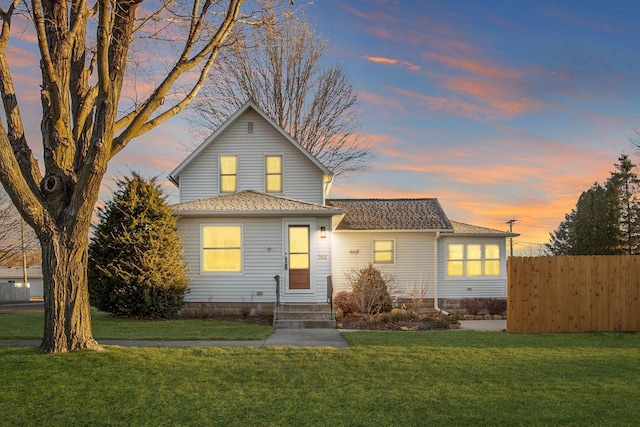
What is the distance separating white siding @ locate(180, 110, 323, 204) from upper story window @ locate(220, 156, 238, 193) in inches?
5.8

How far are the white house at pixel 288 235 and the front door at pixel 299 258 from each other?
0.11 feet

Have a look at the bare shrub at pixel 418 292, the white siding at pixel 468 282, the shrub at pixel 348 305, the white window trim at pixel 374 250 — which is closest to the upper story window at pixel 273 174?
the white window trim at pixel 374 250

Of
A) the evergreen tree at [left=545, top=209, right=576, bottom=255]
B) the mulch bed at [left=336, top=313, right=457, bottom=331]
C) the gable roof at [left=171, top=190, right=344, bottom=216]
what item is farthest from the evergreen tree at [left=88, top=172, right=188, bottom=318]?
the evergreen tree at [left=545, top=209, right=576, bottom=255]

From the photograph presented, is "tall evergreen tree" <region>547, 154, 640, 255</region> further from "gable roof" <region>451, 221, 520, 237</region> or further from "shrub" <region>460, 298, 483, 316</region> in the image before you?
"shrub" <region>460, 298, 483, 316</region>

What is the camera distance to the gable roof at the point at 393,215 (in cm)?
2044

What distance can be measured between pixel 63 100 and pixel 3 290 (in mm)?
33568

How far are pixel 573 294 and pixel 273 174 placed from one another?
1042 cm

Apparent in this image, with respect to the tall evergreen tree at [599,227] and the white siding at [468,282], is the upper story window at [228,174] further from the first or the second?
the tall evergreen tree at [599,227]

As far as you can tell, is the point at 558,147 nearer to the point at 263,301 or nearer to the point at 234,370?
the point at 263,301

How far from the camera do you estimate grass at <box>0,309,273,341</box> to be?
37.2 feet

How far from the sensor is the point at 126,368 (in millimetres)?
7703

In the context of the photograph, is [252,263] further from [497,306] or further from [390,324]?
[497,306]

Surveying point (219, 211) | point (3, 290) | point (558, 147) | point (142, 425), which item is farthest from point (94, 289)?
point (3, 290)

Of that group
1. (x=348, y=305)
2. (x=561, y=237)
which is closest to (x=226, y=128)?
(x=348, y=305)
